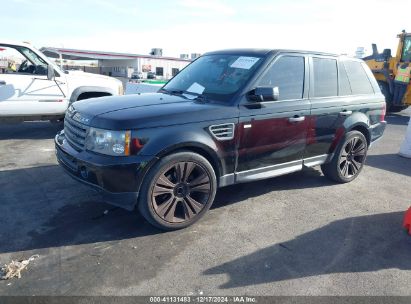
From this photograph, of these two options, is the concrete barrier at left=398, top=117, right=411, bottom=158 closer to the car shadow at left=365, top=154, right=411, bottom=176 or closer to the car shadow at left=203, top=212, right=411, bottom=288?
the car shadow at left=365, top=154, right=411, bottom=176

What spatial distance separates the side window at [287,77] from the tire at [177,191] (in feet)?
4.21

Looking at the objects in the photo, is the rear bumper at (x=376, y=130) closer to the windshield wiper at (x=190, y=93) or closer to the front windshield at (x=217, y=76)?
the front windshield at (x=217, y=76)

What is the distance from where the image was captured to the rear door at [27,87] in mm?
6781

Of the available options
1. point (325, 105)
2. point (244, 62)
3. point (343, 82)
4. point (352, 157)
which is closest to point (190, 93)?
point (244, 62)

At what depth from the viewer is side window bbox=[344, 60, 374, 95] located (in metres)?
5.07

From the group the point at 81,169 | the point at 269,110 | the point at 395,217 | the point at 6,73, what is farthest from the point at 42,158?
the point at 395,217

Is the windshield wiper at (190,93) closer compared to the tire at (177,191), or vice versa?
the tire at (177,191)

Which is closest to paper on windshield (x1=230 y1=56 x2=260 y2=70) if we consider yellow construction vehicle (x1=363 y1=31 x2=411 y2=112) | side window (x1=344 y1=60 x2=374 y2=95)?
side window (x1=344 y1=60 x2=374 y2=95)

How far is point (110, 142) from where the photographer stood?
10.6ft

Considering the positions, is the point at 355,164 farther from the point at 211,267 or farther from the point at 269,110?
the point at 211,267

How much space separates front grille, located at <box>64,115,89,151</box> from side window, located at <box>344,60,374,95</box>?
3.77 meters

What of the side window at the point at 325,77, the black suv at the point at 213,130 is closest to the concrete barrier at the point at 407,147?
the black suv at the point at 213,130

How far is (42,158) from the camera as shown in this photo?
6020mm

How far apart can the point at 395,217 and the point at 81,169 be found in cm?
373
